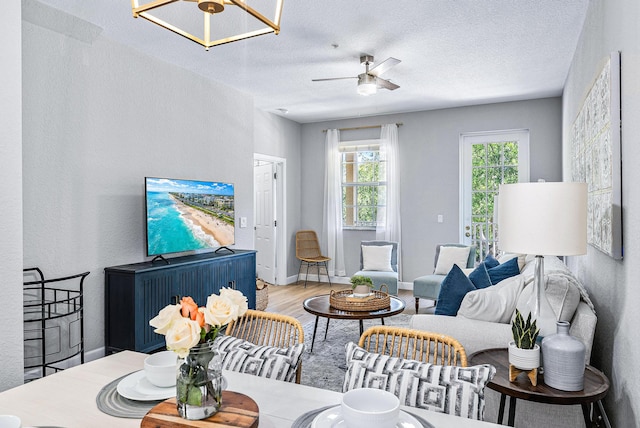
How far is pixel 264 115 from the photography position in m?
6.19

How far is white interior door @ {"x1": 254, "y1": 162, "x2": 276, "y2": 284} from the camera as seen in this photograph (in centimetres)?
669

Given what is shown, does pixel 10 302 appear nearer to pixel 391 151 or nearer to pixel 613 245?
pixel 613 245

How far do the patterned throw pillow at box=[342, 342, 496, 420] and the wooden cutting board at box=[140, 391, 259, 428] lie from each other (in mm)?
383

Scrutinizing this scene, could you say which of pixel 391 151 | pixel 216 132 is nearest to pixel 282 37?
pixel 216 132

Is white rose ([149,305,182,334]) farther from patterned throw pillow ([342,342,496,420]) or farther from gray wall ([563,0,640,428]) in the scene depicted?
gray wall ([563,0,640,428])

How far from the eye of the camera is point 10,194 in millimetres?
A: 1571

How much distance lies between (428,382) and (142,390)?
83 cm

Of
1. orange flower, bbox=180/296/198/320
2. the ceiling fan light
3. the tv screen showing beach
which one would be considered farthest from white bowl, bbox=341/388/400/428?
the ceiling fan light

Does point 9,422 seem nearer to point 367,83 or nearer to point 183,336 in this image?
point 183,336

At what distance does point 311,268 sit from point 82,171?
13.8 ft

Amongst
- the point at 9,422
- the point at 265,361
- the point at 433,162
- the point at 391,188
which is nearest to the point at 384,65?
the point at 433,162

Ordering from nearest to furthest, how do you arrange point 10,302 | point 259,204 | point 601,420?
point 10,302 < point 601,420 < point 259,204

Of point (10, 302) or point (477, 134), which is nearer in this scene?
point (10, 302)

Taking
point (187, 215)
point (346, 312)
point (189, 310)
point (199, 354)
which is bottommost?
point (346, 312)
